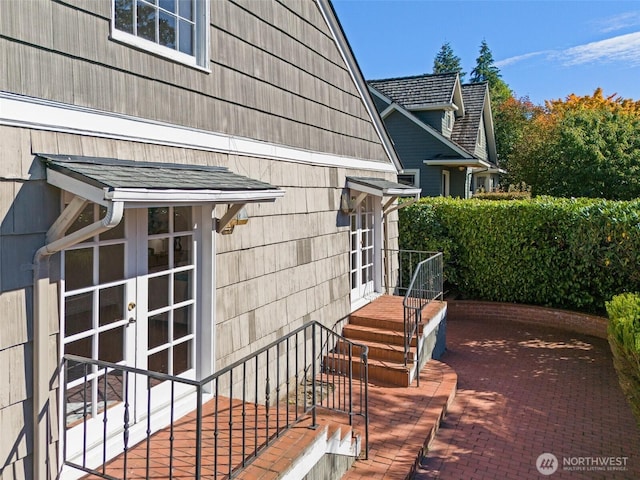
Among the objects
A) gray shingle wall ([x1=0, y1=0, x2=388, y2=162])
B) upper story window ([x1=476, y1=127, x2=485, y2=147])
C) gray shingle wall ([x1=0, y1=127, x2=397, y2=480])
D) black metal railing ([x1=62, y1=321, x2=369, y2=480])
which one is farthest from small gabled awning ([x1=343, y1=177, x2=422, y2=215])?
upper story window ([x1=476, y1=127, x2=485, y2=147])

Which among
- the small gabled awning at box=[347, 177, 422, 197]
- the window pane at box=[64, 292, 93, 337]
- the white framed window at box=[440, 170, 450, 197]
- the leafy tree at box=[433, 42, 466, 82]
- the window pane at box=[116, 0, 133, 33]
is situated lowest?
the window pane at box=[64, 292, 93, 337]

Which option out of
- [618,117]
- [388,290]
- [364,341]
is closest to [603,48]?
[618,117]

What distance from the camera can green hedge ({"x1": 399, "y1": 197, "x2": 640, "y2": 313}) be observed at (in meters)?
10.1

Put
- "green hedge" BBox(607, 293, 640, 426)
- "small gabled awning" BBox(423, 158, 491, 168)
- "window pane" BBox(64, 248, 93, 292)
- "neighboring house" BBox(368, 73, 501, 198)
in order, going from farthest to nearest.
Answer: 1. "neighboring house" BBox(368, 73, 501, 198)
2. "small gabled awning" BBox(423, 158, 491, 168)
3. "green hedge" BBox(607, 293, 640, 426)
4. "window pane" BBox(64, 248, 93, 292)

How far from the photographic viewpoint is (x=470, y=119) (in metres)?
21.2

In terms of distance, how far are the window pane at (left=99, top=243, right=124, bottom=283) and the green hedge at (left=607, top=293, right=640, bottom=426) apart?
15.4 feet

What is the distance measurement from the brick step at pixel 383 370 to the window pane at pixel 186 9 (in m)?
4.58

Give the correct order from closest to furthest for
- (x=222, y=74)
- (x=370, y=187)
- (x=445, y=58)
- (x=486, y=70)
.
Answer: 1. (x=222, y=74)
2. (x=370, y=187)
3. (x=486, y=70)
4. (x=445, y=58)

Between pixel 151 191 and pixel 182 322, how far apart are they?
191 cm

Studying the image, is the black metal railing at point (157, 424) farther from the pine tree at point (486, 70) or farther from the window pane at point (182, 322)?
the pine tree at point (486, 70)

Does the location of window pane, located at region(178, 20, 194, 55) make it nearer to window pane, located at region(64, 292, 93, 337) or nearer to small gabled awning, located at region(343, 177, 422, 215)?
window pane, located at region(64, 292, 93, 337)

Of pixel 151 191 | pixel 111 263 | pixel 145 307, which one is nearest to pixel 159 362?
pixel 145 307

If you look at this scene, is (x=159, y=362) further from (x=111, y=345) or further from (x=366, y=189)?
(x=366, y=189)

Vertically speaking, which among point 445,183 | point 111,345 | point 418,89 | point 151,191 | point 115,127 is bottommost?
point 111,345
